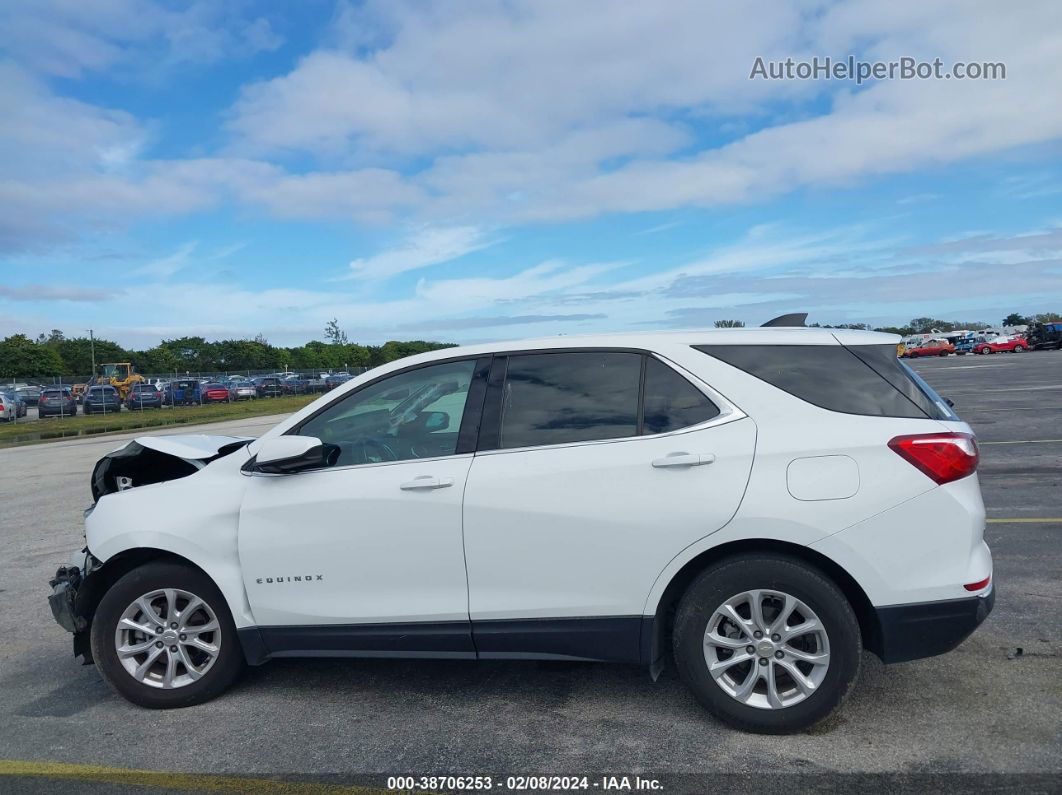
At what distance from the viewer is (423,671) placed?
4.55 metres

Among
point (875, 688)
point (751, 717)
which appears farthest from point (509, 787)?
point (875, 688)

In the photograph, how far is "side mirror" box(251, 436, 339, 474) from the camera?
12.8 feet

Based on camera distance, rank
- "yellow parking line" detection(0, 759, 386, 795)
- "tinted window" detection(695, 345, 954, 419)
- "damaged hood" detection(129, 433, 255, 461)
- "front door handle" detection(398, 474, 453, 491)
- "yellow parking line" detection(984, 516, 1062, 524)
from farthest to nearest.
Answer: "yellow parking line" detection(984, 516, 1062, 524) → "damaged hood" detection(129, 433, 255, 461) → "front door handle" detection(398, 474, 453, 491) → "tinted window" detection(695, 345, 954, 419) → "yellow parking line" detection(0, 759, 386, 795)

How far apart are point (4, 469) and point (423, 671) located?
49.4 ft

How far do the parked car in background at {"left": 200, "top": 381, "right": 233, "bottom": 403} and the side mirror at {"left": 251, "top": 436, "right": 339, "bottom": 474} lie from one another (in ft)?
169

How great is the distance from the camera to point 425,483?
3.82 metres

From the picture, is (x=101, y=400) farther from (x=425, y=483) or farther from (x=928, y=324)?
(x=928, y=324)

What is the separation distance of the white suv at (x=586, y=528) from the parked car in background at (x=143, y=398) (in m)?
47.4

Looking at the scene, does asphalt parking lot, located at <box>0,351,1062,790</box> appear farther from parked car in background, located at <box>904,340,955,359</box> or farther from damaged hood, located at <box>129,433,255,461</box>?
parked car in background, located at <box>904,340,955,359</box>

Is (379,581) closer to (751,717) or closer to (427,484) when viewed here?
(427,484)

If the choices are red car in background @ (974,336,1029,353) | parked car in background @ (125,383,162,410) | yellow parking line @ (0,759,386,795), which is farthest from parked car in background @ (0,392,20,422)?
red car in background @ (974,336,1029,353)

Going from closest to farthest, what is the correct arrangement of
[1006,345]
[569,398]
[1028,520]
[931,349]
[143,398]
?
[569,398] → [1028,520] → [143,398] → [1006,345] → [931,349]

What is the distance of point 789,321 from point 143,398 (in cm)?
4962

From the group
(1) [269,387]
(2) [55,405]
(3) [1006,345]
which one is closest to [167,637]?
(2) [55,405]
